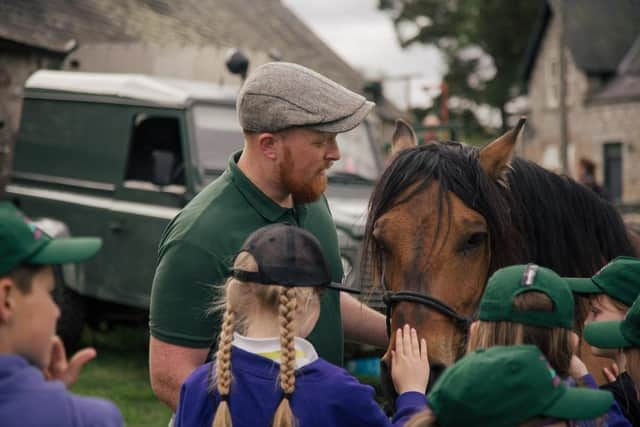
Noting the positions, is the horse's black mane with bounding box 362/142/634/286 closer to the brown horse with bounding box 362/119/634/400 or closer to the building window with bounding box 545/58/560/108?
the brown horse with bounding box 362/119/634/400

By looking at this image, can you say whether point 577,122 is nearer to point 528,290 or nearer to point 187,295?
point 187,295

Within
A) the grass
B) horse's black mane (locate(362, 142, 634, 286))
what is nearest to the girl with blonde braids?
horse's black mane (locate(362, 142, 634, 286))

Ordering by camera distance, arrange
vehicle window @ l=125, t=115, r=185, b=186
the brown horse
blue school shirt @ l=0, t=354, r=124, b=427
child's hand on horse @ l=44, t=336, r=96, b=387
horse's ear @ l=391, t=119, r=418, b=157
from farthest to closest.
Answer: vehicle window @ l=125, t=115, r=185, b=186 < horse's ear @ l=391, t=119, r=418, b=157 < the brown horse < child's hand on horse @ l=44, t=336, r=96, b=387 < blue school shirt @ l=0, t=354, r=124, b=427

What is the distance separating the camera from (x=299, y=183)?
3428 mm

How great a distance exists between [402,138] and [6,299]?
252 centimetres

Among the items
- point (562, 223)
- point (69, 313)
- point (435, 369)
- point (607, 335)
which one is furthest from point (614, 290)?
point (69, 313)

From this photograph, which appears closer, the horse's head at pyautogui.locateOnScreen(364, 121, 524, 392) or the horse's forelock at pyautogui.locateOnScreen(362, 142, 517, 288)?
the horse's head at pyautogui.locateOnScreen(364, 121, 524, 392)

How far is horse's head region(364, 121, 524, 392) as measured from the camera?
3.41m

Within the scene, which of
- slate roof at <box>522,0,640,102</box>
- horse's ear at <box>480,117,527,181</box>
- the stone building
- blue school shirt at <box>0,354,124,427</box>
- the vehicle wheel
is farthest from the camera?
slate roof at <box>522,0,640,102</box>

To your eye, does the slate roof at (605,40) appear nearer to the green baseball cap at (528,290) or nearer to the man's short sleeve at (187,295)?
the man's short sleeve at (187,295)

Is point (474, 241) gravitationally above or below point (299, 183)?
below

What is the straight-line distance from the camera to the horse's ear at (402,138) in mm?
4371

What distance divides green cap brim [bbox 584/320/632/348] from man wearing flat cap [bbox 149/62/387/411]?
810 mm

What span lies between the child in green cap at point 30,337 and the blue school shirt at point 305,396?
0.54m
